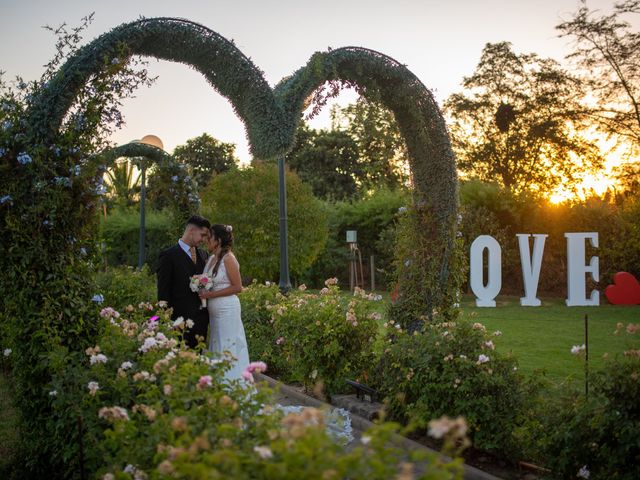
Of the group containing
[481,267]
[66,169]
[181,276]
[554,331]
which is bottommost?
[554,331]

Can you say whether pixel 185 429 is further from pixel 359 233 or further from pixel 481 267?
pixel 359 233

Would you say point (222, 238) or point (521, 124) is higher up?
point (521, 124)

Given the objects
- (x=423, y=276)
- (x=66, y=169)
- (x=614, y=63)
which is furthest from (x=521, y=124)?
(x=66, y=169)

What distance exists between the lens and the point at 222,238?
638 centimetres

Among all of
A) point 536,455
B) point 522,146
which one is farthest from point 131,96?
point 522,146

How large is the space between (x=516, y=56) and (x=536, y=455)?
31.2 meters

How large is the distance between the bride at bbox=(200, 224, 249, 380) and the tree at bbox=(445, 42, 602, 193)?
82.1 ft

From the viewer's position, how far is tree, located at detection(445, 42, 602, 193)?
29.9 m

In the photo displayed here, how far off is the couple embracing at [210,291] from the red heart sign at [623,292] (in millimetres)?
13756

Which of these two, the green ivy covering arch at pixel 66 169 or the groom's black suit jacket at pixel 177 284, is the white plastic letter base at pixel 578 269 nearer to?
the green ivy covering arch at pixel 66 169

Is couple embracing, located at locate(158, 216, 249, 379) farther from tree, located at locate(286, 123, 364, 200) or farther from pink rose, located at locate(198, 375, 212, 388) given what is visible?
tree, located at locate(286, 123, 364, 200)

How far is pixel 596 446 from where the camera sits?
379 cm

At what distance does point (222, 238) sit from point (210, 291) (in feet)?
1.82

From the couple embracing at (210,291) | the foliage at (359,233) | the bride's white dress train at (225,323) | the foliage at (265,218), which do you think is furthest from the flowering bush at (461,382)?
the foliage at (359,233)
